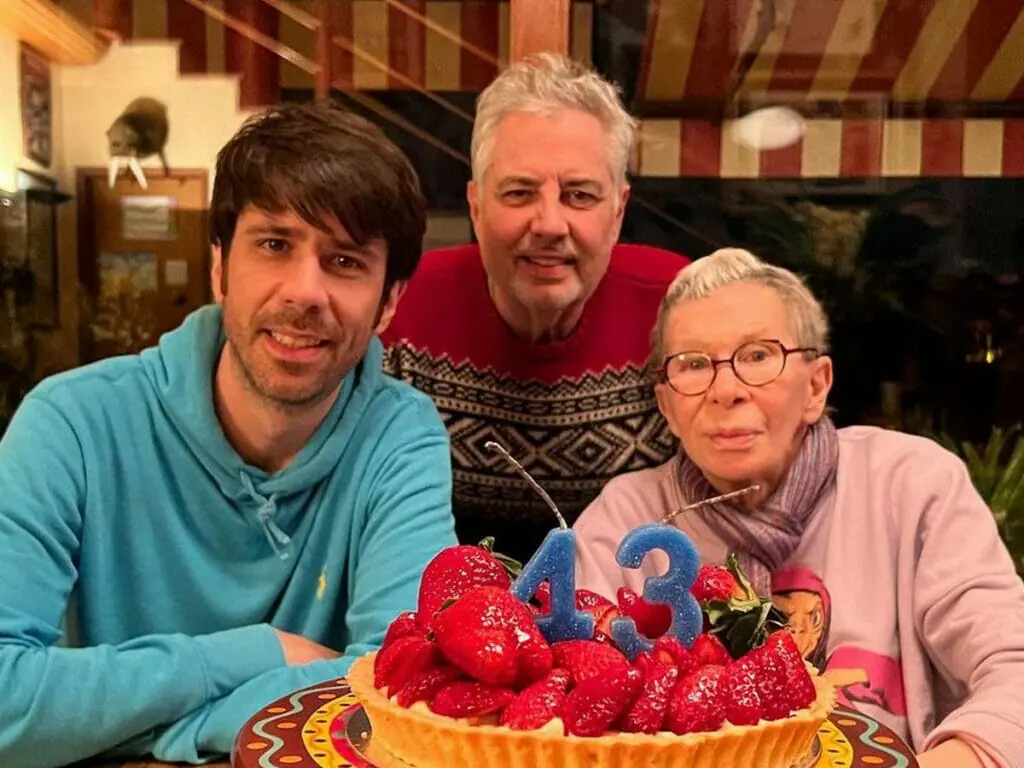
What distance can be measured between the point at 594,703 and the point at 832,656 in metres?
0.79

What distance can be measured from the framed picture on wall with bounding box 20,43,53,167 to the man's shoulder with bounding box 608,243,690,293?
2.04 m

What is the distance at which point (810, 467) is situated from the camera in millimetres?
1699

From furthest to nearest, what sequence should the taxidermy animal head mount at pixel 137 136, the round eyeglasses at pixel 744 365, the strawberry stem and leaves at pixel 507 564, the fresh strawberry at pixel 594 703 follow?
the taxidermy animal head mount at pixel 137 136 → the round eyeglasses at pixel 744 365 → the strawberry stem and leaves at pixel 507 564 → the fresh strawberry at pixel 594 703

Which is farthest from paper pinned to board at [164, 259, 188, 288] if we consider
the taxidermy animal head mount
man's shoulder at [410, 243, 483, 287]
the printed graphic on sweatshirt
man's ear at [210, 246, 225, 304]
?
the printed graphic on sweatshirt

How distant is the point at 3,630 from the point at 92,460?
28cm

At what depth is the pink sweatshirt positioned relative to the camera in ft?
4.99

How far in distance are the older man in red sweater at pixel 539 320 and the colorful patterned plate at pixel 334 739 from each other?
0.99 metres

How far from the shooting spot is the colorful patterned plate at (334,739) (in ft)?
3.25

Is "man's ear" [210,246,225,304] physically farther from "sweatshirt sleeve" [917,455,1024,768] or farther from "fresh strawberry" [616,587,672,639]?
"sweatshirt sleeve" [917,455,1024,768]

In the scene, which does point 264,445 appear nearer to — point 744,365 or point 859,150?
point 744,365

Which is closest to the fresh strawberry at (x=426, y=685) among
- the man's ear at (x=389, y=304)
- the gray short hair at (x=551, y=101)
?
the man's ear at (x=389, y=304)

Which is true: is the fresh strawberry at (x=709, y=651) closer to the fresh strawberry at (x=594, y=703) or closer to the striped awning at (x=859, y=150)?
the fresh strawberry at (x=594, y=703)

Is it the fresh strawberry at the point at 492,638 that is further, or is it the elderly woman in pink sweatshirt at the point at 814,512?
the elderly woman in pink sweatshirt at the point at 814,512

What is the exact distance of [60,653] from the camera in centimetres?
134
